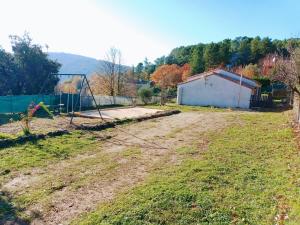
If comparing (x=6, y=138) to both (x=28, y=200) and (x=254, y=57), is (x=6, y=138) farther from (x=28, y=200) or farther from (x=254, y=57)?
(x=254, y=57)

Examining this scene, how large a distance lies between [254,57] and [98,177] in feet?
211

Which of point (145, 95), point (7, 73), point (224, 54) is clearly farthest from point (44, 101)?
point (224, 54)

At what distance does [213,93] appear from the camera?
113 feet

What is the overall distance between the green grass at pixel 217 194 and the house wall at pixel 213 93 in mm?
23613

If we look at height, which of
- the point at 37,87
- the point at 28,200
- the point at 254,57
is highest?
the point at 254,57

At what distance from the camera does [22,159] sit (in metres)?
8.60

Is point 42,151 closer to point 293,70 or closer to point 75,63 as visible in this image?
point 293,70

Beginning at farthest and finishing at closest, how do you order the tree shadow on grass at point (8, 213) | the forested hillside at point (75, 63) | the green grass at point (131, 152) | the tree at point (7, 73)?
the forested hillside at point (75, 63), the tree at point (7, 73), the green grass at point (131, 152), the tree shadow on grass at point (8, 213)

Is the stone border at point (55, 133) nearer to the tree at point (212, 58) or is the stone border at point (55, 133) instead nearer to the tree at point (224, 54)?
the tree at point (212, 58)

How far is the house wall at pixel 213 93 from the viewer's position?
32906mm

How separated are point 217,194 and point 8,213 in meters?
4.05

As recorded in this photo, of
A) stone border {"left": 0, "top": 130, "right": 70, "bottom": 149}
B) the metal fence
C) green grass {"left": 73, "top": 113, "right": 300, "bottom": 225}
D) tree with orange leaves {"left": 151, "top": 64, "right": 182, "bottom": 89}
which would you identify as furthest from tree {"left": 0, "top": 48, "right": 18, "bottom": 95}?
tree with orange leaves {"left": 151, "top": 64, "right": 182, "bottom": 89}

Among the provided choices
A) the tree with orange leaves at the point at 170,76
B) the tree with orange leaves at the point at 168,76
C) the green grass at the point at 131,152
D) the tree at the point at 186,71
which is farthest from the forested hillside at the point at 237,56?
the green grass at the point at 131,152

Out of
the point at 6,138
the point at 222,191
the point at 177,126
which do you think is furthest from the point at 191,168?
the point at 177,126
